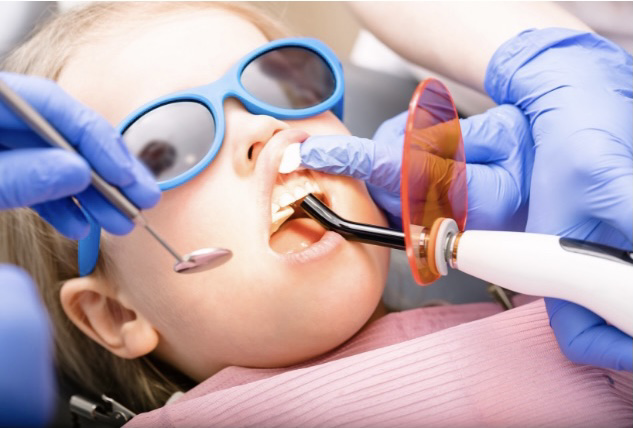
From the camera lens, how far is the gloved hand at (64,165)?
0.72m

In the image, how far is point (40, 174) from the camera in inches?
28.3

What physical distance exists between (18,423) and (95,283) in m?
0.34

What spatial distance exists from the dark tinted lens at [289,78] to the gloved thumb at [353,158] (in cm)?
12

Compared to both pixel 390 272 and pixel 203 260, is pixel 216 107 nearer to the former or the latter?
pixel 203 260

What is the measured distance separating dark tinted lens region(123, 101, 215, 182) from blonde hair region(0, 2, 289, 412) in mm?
185

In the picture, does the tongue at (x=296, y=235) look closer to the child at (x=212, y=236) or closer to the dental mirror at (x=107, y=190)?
the child at (x=212, y=236)

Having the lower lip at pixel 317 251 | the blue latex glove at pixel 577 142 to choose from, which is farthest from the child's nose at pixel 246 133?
the blue latex glove at pixel 577 142

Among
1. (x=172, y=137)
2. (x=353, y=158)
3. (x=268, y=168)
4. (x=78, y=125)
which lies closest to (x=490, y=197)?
(x=353, y=158)

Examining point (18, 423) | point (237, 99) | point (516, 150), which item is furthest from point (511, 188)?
point (18, 423)

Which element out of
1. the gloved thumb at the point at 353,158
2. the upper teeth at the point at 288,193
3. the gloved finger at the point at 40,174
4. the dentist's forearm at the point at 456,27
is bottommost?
the upper teeth at the point at 288,193

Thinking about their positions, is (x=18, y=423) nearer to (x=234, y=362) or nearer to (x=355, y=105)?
(x=234, y=362)

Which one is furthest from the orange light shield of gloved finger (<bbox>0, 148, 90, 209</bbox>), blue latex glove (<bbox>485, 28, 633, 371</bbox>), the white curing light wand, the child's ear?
the child's ear

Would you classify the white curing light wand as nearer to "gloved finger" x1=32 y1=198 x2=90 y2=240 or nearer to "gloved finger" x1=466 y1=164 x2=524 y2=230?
"gloved finger" x1=466 y1=164 x2=524 y2=230

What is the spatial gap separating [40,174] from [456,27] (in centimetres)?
81
